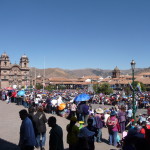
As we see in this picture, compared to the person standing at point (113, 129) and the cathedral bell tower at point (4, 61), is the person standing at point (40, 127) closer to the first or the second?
the person standing at point (113, 129)

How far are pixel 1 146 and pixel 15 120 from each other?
484 cm

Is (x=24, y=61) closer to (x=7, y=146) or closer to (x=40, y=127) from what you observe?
(x=7, y=146)

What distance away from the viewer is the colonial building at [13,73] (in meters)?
86.9

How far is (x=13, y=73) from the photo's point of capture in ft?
289

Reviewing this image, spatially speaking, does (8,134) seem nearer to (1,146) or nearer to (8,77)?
(1,146)

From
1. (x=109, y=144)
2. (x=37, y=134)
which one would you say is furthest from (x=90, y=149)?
(x=109, y=144)

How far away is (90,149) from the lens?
17.9ft

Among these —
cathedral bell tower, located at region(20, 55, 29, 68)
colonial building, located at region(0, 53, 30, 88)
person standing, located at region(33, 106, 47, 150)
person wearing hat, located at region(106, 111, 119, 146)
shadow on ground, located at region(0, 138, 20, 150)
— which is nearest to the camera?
person standing, located at region(33, 106, 47, 150)

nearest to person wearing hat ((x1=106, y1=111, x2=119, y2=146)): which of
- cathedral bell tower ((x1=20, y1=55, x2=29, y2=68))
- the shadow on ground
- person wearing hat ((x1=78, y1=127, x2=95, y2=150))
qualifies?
person wearing hat ((x1=78, y1=127, x2=95, y2=150))

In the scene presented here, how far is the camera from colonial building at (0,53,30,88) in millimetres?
86944

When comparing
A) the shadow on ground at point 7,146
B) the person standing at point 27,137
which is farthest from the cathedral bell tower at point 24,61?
the person standing at point 27,137


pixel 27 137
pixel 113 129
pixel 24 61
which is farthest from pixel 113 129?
pixel 24 61

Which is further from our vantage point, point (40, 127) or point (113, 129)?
point (113, 129)

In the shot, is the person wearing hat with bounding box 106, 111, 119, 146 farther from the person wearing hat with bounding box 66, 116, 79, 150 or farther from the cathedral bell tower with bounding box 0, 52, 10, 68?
the cathedral bell tower with bounding box 0, 52, 10, 68
